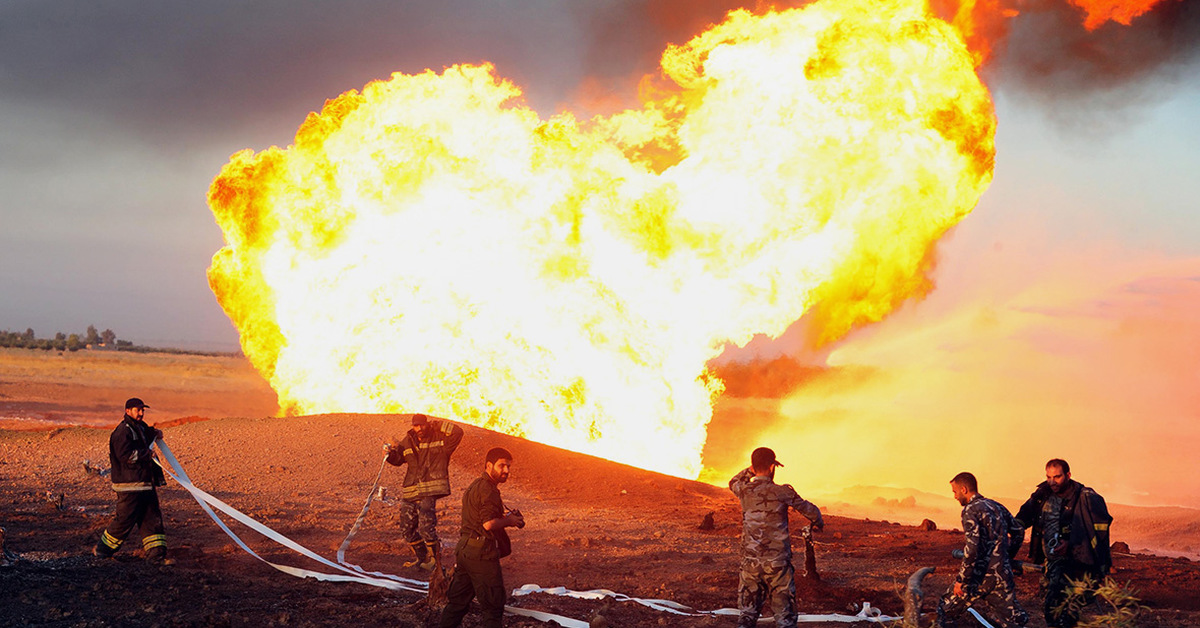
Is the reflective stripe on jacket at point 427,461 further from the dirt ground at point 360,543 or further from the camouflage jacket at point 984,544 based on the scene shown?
the camouflage jacket at point 984,544

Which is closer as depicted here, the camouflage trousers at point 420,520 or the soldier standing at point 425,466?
the soldier standing at point 425,466

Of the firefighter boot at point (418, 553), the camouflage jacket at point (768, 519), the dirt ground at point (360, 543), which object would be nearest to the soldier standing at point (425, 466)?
the firefighter boot at point (418, 553)

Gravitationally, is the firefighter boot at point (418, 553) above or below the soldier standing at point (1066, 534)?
below

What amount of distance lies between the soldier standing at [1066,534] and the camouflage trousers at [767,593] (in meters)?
2.38

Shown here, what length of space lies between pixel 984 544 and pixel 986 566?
221mm

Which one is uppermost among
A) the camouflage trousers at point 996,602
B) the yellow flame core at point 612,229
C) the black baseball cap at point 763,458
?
the yellow flame core at point 612,229

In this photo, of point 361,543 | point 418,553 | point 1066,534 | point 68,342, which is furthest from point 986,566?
point 68,342

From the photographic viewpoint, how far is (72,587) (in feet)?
30.5

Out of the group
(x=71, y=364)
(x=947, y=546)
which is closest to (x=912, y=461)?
(x=947, y=546)

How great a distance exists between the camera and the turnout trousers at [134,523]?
10977mm

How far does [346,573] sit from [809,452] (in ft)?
104

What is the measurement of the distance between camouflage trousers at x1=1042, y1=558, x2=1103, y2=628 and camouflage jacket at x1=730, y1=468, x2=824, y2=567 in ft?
8.19

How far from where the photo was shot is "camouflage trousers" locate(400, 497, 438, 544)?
1145 cm

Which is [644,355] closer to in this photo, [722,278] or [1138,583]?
[722,278]
